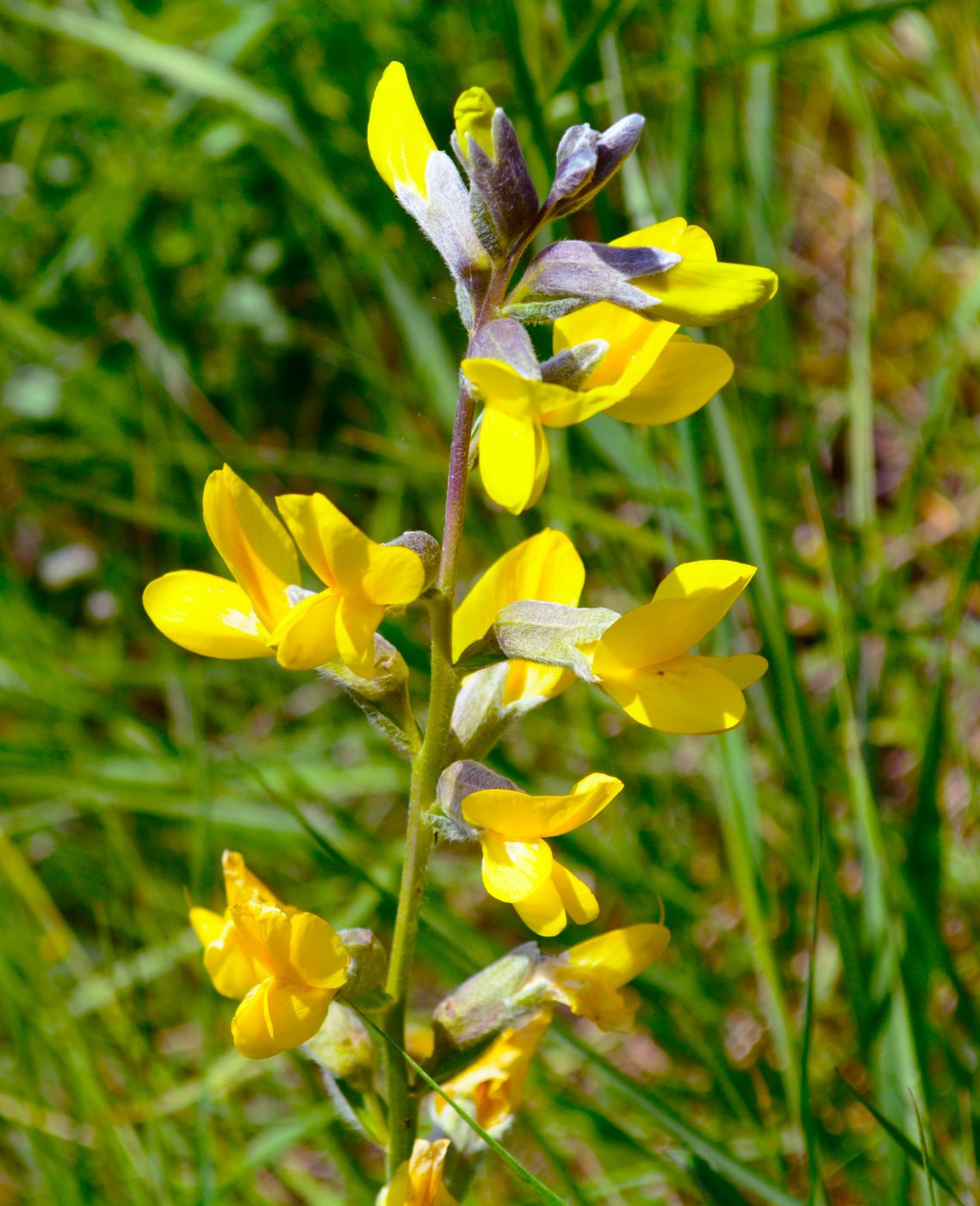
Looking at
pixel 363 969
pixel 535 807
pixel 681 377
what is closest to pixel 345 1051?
pixel 363 969

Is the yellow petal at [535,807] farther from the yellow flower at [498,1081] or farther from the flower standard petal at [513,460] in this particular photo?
the yellow flower at [498,1081]

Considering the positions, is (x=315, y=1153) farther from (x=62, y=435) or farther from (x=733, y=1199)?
(x=62, y=435)

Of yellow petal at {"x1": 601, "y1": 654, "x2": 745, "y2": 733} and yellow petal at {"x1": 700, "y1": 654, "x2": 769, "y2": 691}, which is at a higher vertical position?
yellow petal at {"x1": 601, "y1": 654, "x2": 745, "y2": 733}

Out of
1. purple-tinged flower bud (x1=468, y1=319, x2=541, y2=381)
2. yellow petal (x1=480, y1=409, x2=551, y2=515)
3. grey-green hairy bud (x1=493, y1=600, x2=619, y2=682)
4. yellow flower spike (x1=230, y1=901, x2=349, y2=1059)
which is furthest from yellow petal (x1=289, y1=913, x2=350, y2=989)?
purple-tinged flower bud (x1=468, y1=319, x2=541, y2=381)

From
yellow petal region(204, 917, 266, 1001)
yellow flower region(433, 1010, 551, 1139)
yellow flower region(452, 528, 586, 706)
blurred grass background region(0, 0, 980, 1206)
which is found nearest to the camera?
yellow petal region(204, 917, 266, 1001)

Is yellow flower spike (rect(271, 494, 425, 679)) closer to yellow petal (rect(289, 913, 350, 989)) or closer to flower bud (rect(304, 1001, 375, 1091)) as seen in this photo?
yellow petal (rect(289, 913, 350, 989))

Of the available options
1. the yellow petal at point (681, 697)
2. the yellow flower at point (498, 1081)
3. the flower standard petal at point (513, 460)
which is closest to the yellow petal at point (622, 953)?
the yellow flower at point (498, 1081)

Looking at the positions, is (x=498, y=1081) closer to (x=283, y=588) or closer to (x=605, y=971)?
(x=605, y=971)
